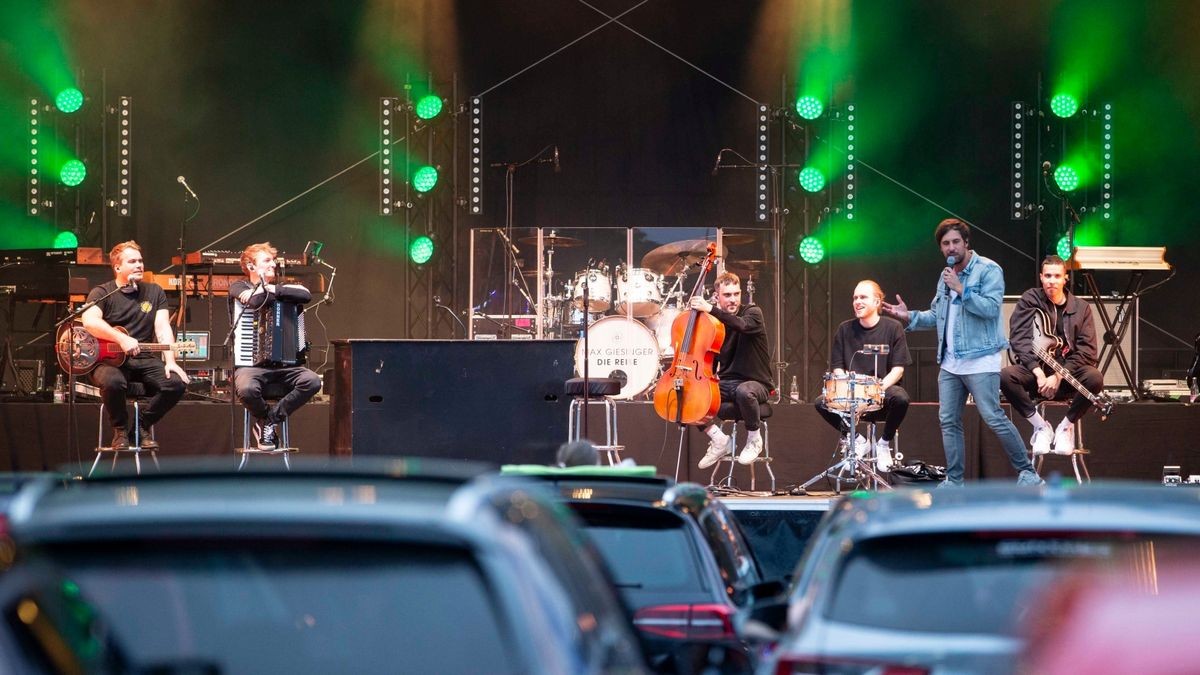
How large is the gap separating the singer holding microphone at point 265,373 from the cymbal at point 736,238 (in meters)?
6.33

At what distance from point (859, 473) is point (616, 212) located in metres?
6.63

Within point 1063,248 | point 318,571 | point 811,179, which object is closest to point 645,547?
point 318,571

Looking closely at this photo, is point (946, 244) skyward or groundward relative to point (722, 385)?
skyward

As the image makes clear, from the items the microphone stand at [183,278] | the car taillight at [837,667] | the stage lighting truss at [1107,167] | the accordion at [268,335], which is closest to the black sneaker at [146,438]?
the accordion at [268,335]

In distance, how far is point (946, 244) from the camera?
1093 cm

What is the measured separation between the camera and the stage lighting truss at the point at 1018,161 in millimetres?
17516

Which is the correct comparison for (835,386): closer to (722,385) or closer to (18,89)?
(722,385)

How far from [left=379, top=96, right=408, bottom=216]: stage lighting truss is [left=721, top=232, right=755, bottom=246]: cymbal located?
3.84m

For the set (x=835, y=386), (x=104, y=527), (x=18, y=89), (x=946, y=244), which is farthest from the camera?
(x=18, y=89)

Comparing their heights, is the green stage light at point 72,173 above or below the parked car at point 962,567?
above

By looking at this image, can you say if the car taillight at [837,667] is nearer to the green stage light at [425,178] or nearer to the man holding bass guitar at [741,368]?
the man holding bass guitar at [741,368]

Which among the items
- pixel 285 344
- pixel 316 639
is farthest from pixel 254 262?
pixel 316 639

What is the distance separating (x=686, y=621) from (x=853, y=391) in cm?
753

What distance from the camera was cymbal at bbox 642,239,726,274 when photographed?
56.1ft
